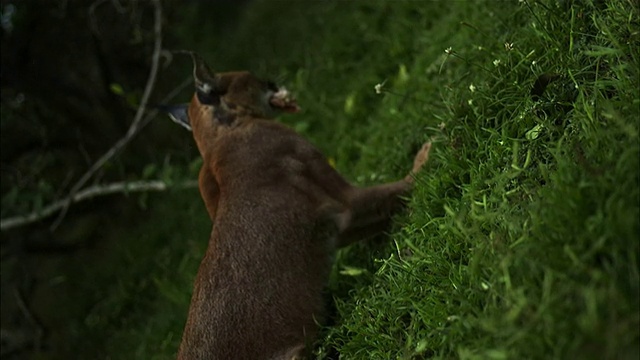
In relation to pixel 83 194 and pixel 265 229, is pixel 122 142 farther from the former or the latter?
pixel 265 229

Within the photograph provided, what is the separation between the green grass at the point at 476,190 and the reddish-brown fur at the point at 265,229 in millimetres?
187

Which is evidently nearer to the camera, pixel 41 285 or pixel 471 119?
pixel 471 119

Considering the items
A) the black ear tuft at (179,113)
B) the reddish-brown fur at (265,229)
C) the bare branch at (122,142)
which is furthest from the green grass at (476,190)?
the black ear tuft at (179,113)

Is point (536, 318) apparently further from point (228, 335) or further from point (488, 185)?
point (228, 335)

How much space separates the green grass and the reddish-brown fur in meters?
0.19

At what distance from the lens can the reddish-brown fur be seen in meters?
3.64

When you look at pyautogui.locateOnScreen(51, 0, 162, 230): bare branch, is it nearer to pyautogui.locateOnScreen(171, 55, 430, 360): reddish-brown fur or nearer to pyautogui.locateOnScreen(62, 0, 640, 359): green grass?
pyautogui.locateOnScreen(62, 0, 640, 359): green grass

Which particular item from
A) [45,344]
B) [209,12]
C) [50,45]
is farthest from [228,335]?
[209,12]

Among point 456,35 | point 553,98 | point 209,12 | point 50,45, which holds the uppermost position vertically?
point 553,98

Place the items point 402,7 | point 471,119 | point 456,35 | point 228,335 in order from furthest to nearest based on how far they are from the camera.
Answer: point 402,7, point 456,35, point 471,119, point 228,335

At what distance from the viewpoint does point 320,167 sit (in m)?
4.30

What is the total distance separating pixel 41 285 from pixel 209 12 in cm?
358

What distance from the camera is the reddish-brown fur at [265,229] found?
3.64 meters

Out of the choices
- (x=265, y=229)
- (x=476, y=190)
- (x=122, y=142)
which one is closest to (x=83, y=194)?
(x=122, y=142)
